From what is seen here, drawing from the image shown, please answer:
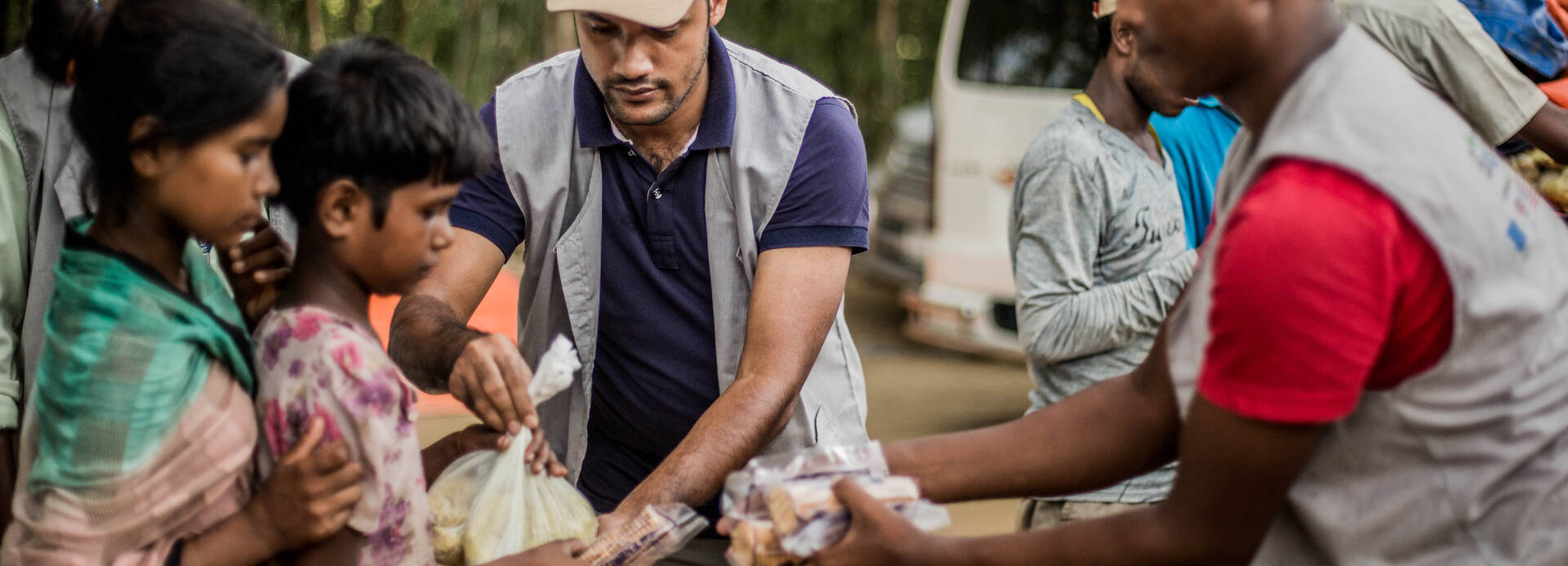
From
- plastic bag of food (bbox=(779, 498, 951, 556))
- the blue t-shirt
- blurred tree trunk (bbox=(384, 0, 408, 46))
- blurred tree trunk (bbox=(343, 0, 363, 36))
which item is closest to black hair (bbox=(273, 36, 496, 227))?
plastic bag of food (bbox=(779, 498, 951, 556))

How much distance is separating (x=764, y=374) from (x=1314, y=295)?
1193 millimetres

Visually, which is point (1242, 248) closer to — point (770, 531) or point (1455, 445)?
point (1455, 445)

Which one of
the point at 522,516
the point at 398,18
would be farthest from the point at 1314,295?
the point at 398,18

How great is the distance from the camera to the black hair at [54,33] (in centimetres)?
192

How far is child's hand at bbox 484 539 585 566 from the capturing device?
5.89ft

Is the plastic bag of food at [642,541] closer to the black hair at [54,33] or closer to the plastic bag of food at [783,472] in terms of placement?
the plastic bag of food at [783,472]

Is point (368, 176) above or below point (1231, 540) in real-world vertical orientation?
above

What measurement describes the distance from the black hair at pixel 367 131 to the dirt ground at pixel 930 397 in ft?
12.4

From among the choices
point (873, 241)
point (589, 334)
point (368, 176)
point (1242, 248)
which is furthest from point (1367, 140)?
point (873, 241)

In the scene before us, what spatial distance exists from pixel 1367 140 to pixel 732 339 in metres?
1.39

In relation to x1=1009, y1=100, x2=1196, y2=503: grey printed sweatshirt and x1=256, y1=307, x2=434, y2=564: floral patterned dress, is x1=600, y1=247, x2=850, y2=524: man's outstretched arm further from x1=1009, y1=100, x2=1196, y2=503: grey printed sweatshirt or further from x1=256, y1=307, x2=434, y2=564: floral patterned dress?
x1=1009, y1=100, x2=1196, y2=503: grey printed sweatshirt

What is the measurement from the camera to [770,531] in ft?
5.49

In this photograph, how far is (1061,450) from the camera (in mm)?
1890

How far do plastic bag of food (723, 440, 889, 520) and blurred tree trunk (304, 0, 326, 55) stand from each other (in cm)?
633
